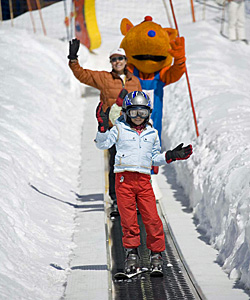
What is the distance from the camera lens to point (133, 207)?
488cm

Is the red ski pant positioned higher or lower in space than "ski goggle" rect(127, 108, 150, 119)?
lower

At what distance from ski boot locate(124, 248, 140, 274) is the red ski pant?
0.06 metres

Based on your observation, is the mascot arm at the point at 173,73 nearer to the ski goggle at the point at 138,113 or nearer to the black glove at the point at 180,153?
the ski goggle at the point at 138,113

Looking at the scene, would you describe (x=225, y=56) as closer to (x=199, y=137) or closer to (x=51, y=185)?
(x=199, y=137)

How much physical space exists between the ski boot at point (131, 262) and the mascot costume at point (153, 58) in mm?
2313

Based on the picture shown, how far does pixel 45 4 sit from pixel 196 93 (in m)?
12.7

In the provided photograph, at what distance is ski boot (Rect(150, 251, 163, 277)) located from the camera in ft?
15.6

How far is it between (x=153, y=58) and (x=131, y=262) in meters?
2.94

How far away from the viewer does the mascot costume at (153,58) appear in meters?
6.89

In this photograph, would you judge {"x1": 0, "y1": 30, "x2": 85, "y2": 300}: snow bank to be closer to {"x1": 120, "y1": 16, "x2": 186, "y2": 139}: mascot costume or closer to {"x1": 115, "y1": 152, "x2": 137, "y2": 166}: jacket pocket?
{"x1": 115, "y1": 152, "x2": 137, "y2": 166}: jacket pocket

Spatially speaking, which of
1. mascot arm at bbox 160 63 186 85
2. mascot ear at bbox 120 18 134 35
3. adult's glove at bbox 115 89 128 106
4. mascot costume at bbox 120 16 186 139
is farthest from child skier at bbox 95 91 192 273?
mascot ear at bbox 120 18 134 35

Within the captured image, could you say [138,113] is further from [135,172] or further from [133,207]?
[133,207]

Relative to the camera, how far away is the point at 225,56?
14250mm

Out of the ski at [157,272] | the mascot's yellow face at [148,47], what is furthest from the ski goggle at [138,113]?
the mascot's yellow face at [148,47]
